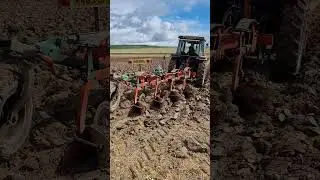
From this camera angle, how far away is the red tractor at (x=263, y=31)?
15.5 ft

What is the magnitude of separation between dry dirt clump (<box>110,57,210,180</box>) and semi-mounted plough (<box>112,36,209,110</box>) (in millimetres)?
47

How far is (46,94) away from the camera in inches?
181

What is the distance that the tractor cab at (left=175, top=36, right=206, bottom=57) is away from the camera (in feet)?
15.5

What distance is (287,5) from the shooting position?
4754 mm

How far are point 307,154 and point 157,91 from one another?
1317mm

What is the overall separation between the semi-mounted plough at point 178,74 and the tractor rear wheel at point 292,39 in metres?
0.62

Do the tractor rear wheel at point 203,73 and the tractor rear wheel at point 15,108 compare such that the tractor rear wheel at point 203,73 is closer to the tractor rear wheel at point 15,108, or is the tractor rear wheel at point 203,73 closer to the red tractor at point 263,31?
the red tractor at point 263,31

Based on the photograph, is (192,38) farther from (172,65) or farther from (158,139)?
(158,139)

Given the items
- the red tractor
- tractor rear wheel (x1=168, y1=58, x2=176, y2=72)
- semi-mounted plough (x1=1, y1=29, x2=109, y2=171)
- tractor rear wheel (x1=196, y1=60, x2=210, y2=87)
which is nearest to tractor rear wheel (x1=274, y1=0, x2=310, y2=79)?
the red tractor

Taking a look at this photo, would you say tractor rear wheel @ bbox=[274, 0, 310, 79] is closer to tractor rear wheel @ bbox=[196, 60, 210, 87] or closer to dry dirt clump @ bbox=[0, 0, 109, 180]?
tractor rear wheel @ bbox=[196, 60, 210, 87]

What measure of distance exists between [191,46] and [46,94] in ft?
3.96

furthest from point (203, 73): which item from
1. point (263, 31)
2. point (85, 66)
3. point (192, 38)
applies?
point (85, 66)

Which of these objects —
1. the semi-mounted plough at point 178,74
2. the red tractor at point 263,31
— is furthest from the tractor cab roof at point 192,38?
the red tractor at point 263,31

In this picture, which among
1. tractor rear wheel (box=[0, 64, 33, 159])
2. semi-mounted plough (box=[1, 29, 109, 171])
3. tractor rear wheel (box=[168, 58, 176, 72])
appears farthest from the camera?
tractor rear wheel (box=[168, 58, 176, 72])
